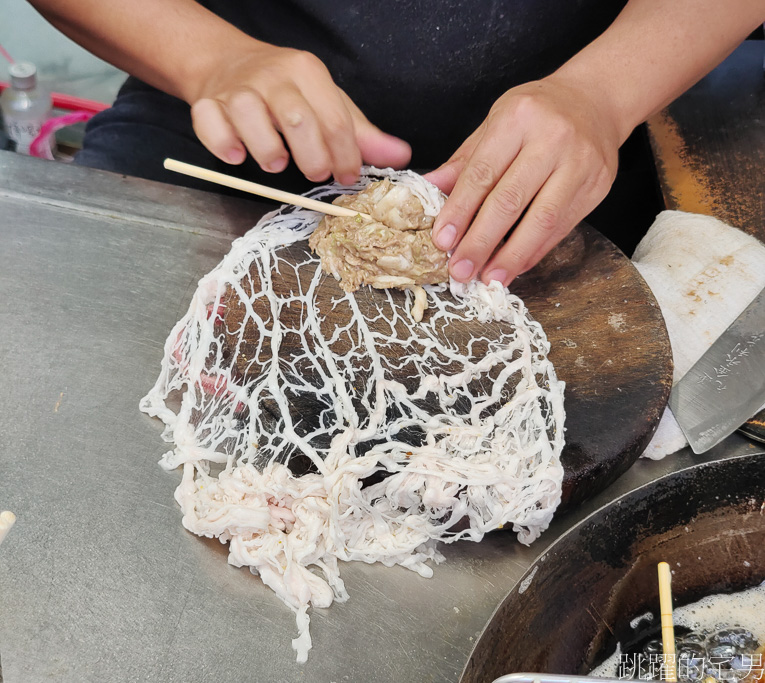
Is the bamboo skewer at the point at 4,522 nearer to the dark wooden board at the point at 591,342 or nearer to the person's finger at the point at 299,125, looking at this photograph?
the dark wooden board at the point at 591,342

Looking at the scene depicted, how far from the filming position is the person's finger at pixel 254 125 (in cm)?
114

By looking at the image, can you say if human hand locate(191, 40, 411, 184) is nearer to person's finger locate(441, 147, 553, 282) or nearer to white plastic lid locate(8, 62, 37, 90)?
person's finger locate(441, 147, 553, 282)

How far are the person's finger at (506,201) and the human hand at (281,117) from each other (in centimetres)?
27

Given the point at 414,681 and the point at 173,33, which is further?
the point at 173,33

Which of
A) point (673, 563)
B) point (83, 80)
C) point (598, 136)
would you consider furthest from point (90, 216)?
point (83, 80)

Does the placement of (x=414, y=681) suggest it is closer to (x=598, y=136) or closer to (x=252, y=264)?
(x=252, y=264)

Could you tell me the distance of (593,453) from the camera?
0.98 meters

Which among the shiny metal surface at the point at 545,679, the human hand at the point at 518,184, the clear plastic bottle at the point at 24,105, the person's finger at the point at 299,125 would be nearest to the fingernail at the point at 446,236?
the human hand at the point at 518,184

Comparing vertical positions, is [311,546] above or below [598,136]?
below

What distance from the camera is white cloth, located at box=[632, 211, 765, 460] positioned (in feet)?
3.91

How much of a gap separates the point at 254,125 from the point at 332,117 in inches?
5.3

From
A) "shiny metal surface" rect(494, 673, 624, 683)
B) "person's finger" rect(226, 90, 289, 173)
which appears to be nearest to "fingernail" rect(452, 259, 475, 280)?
"person's finger" rect(226, 90, 289, 173)

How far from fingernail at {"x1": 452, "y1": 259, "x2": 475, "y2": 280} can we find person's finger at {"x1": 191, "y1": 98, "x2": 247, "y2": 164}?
44 cm

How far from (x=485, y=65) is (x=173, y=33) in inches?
25.8
